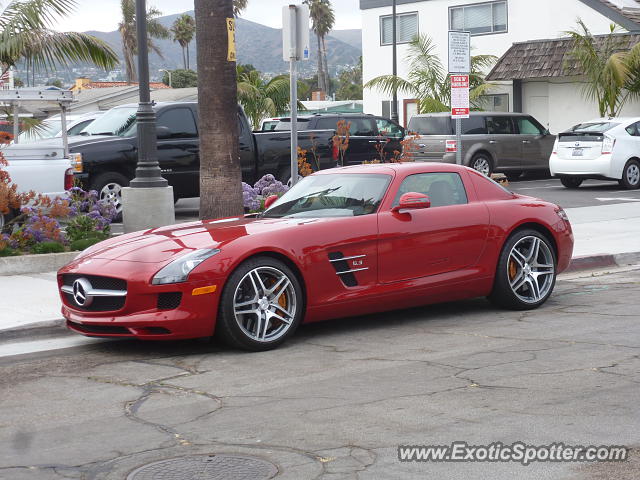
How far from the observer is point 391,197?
8938 mm

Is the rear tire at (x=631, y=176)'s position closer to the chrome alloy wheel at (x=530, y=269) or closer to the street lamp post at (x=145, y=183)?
the street lamp post at (x=145, y=183)

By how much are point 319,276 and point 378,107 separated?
106 feet

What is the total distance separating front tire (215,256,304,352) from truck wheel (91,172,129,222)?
873 centimetres

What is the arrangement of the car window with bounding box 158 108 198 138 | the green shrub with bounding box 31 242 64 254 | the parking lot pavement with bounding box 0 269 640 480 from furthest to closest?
the car window with bounding box 158 108 198 138
the green shrub with bounding box 31 242 64 254
the parking lot pavement with bounding box 0 269 640 480

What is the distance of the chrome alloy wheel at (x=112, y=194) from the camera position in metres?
16.3

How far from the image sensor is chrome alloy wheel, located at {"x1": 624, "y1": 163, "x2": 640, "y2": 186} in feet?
76.8

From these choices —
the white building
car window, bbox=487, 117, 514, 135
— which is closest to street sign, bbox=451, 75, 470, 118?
car window, bbox=487, 117, 514, 135

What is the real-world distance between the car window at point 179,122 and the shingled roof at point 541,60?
16.3m

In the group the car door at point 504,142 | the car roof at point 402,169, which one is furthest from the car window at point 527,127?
the car roof at point 402,169

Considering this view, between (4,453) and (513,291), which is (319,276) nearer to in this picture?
(513,291)

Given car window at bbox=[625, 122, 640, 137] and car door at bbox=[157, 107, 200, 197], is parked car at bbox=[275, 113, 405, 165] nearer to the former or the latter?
car door at bbox=[157, 107, 200, 197]

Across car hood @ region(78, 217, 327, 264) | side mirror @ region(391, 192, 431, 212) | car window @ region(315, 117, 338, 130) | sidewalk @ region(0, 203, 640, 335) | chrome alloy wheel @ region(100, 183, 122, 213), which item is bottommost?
sidewalk @ region(0, 203, 640, 335)

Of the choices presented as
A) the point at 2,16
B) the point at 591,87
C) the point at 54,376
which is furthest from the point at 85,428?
the point at 591,87

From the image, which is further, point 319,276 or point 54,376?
point 319,276
